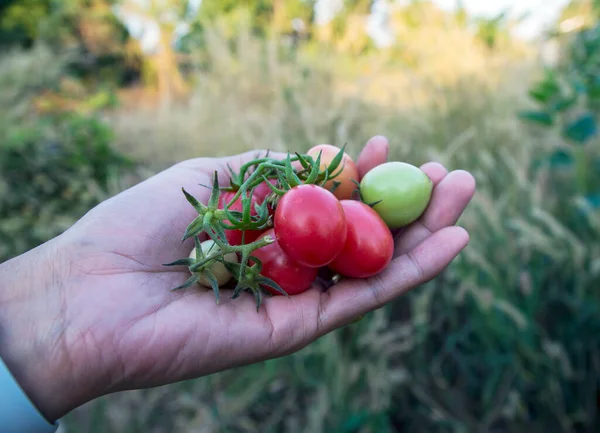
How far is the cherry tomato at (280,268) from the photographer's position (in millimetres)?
1451

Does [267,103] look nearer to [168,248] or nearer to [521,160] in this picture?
[521,160]

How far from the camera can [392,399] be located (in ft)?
8.00

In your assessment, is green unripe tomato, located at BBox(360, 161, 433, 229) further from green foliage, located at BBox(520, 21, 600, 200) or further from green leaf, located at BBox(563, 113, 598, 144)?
green leaf, located at BBox(563, 113, 598, 144)

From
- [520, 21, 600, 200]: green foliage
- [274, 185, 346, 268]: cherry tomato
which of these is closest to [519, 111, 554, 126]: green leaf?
[520, 21, 600, 200]: green foliage

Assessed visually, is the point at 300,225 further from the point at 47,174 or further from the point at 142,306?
→ the point at 47,174

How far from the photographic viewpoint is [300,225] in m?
1.30

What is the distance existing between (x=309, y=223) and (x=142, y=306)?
0.56 metres

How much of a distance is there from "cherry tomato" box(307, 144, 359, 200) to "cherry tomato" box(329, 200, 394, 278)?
248mm

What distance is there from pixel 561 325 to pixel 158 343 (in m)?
1.93

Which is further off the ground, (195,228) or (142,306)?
(195,228)

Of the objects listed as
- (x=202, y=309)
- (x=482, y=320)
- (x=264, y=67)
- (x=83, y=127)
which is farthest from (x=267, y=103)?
(x=202, y=309)

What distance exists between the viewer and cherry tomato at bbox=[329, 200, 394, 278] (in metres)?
1.46

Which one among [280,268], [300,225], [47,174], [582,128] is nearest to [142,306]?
[280,268]

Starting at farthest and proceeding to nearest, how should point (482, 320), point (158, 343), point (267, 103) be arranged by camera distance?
point (267, 103)
point (482, 320)
point (158, 343)
